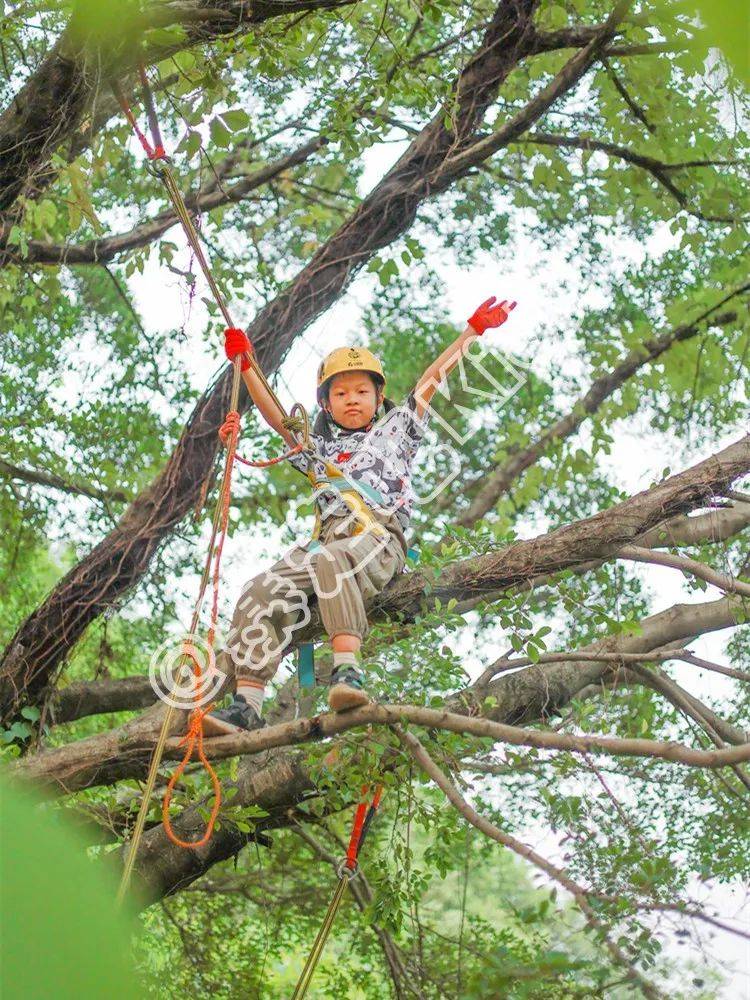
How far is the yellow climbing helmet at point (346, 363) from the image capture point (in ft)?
13.0

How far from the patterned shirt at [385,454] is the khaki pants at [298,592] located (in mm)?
243

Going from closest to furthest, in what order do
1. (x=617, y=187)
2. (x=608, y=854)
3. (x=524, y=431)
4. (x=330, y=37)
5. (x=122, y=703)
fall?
(x=608, y=854)
(x=122, y=703)
(x=617, y=187)
(x=330, y=37)
(x=524, y=431)

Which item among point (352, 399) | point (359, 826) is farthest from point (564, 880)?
point (352, 399)

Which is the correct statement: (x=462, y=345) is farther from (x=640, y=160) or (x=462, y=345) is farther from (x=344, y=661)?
(x=640, y=160)

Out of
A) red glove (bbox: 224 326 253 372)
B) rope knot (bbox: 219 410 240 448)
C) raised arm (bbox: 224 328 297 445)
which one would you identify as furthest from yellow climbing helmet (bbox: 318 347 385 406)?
rope knot (bbox: 219 410 240 448)

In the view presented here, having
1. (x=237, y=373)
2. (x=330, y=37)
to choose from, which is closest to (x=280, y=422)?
(x=237, y=373)

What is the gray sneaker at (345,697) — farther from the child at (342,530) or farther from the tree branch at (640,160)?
the tree branch at (640,160)

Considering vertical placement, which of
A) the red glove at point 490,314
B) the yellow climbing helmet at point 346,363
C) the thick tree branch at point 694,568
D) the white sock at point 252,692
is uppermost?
the red glove at point 490,314

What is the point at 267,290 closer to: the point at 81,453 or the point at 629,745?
the point at 81,453

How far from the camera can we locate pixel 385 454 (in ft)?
12.8

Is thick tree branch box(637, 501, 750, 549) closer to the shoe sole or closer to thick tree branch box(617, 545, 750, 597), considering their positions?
thick tree branch box(617, 545, 750, 597)

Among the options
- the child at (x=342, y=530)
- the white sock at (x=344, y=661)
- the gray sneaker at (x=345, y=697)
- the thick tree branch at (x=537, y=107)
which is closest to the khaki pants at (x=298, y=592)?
the child at (x=342, y=530)

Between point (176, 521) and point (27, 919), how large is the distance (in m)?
4.37

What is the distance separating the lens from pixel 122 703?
518 centimetres
